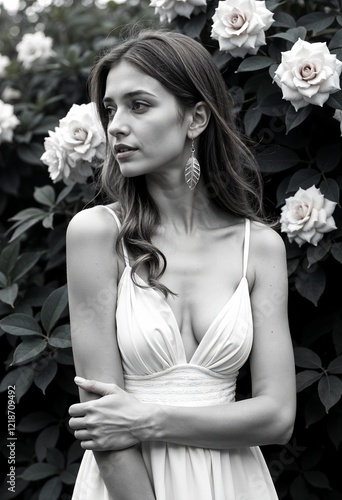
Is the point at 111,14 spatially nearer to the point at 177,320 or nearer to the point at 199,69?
the point at 199,69

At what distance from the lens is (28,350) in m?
2.74

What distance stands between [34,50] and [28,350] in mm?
1873

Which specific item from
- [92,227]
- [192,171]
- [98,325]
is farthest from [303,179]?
[98,325]

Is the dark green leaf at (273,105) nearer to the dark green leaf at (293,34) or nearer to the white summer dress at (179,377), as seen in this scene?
the dark green leaf at (293,34)

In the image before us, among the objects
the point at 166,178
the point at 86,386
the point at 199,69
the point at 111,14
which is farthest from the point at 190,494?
the point at 111,14

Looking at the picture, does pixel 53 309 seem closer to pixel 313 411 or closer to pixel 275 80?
pixel 313 411

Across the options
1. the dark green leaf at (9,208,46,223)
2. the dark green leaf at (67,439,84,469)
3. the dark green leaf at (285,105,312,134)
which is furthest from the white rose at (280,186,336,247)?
the dark green leaf at (67,439,84,469)

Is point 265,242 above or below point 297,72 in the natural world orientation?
below

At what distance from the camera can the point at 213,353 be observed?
2355 mm

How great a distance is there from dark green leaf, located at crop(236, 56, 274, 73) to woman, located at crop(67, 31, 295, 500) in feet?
0.84

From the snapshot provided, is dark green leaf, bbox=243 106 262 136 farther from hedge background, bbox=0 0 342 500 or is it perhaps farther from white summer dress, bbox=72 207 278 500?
white summer dress, bbox=72 207 278 500

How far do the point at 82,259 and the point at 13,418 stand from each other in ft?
3.52

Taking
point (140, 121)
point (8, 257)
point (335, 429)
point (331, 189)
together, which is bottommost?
point (335, 429)

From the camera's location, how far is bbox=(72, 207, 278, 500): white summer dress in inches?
90.6
